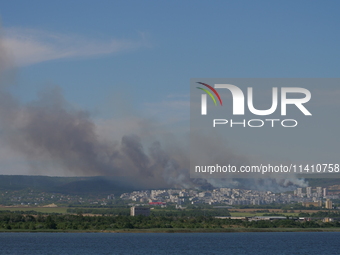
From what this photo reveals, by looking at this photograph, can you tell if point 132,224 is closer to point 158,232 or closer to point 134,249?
point 158,232

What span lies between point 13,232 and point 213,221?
58047 millimetres

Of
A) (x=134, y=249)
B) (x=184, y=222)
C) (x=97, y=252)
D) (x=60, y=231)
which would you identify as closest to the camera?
(x=97, y=252)

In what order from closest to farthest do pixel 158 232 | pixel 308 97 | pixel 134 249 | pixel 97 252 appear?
pixel 308 97 < pixel 97 252 < pixel 134 249 < pixel 158 232

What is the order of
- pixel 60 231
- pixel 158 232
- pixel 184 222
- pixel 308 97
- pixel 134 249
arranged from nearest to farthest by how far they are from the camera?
pixel 308 97, pixel 134 249, pixel 60 231, pixel 158 232, pixel 184 222

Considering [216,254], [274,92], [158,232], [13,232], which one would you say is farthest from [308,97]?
[13,232]

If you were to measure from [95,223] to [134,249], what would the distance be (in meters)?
68.9

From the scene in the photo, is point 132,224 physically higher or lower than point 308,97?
lower

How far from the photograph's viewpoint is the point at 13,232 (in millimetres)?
154250

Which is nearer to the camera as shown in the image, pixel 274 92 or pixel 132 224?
pixel 274 92

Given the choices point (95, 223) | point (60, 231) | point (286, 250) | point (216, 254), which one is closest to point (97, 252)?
point (216, 254)

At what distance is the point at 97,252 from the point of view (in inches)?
3533

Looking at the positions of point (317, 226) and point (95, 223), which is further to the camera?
point (317, 226)

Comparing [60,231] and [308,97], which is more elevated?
[308,97]

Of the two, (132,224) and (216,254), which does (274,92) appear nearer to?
(216,254)
